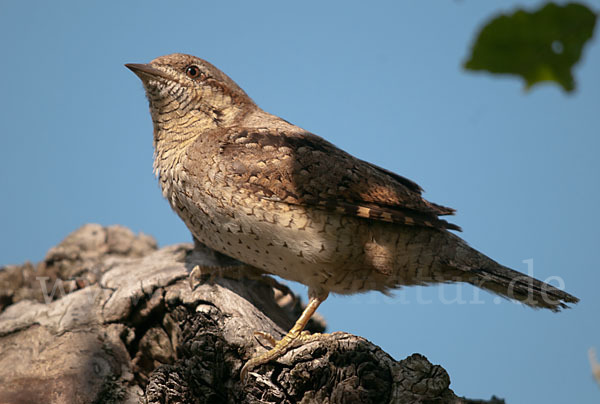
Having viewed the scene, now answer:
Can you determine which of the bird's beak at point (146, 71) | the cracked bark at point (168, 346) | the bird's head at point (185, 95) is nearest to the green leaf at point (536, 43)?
the cracked bark at point (168, 346)

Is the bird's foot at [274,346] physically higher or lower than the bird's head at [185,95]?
lower

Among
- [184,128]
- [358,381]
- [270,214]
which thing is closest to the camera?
[358,381]

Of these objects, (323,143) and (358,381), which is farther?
(323,143)

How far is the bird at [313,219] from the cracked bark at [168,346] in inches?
11.0

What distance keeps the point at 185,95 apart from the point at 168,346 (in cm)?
215


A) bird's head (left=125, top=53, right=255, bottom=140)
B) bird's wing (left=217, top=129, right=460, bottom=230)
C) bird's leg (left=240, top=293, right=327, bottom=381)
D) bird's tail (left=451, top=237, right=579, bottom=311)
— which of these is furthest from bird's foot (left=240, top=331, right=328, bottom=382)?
bird's head (left=125, top=53, right=255, bottom=140)

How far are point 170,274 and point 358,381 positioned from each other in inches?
87.0

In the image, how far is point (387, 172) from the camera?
15.4ft

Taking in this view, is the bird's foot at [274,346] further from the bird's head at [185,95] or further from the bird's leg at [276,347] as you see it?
the bird's head at [185,95]

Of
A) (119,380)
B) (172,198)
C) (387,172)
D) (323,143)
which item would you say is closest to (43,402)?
(119,380)

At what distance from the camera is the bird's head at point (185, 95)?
182 inches

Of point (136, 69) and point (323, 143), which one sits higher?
point (323, 143)

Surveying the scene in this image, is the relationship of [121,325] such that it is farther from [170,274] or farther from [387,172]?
[387,172]

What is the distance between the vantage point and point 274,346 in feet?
12.6
